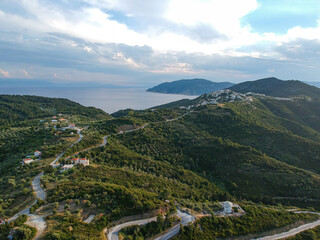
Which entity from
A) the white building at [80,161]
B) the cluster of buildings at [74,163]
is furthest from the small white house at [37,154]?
the white building at [80,161]

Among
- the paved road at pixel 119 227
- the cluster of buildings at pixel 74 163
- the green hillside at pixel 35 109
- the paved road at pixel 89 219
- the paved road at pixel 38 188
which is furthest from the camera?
the green hillside at pixel 35 109

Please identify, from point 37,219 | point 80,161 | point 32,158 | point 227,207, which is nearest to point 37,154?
point 32,158

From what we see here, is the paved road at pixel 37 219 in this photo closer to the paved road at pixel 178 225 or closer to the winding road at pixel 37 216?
the winding road at pixel 37 216

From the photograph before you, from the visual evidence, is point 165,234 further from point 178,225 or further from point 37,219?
point 37,219

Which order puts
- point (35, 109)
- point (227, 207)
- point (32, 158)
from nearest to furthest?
point (227, 207), point (32, 158), point (35, 109)

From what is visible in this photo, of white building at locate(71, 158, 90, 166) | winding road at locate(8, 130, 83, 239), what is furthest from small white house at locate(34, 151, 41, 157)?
winding road at locate(8, 130, 83, 239)

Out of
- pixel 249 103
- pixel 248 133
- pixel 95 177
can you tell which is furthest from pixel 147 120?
pixel 249 103

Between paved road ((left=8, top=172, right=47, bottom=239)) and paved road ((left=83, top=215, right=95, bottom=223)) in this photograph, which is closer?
paved road ((left=8, top=172, right=47, bottom=239))

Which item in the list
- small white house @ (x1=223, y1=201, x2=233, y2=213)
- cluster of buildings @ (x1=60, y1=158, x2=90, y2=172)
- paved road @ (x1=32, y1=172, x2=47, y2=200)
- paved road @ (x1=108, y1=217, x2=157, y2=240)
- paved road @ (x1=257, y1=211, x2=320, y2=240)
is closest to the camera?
paved road @ (x1=108, y1=217, x2=157, y2=240)

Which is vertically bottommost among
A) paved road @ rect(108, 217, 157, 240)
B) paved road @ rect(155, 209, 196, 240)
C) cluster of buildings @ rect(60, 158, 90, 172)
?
paved road @ rect(155, 209, 196, 240)

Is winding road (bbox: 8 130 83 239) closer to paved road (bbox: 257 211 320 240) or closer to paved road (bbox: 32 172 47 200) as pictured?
paved road (bbox: 32 172 47 200)

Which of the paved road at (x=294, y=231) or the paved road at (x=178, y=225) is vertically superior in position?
the paved road at (x=178, y=225)

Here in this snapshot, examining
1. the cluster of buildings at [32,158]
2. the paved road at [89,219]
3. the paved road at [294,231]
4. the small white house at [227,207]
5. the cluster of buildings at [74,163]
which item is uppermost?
the cluster of buildings at [74,163]
